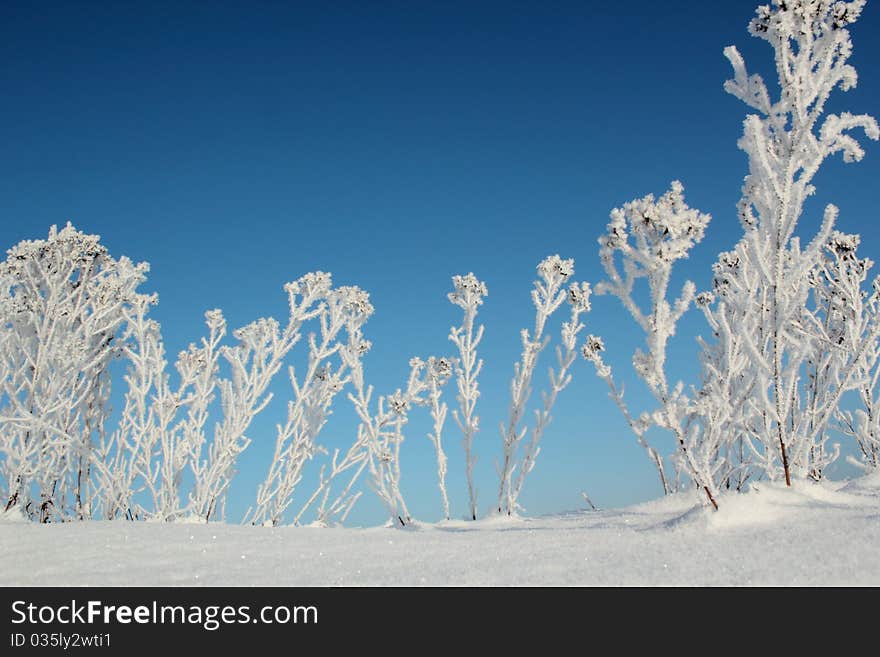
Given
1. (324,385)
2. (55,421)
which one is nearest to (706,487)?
(324,385)

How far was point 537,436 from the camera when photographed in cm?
536

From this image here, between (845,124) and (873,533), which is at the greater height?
(845,124)

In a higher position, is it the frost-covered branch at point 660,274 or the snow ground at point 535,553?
the frost-covered branch at point 660,274

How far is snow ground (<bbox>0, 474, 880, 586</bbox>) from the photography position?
1.85 metres

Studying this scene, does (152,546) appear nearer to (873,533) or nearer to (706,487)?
(706,487)

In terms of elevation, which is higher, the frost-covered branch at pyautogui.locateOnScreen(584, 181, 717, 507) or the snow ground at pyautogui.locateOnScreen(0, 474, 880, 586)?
the frost-covered branch at pyautogui.locateOnScreen(584, 181, 717, 507)

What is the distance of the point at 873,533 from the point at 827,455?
3.50 meters

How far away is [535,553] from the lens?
231 cm

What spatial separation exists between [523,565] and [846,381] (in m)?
2.13

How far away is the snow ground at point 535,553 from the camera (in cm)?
185

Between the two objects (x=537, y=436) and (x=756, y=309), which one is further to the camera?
(x=537, y=436)

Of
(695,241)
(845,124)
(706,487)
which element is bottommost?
(706,487)
